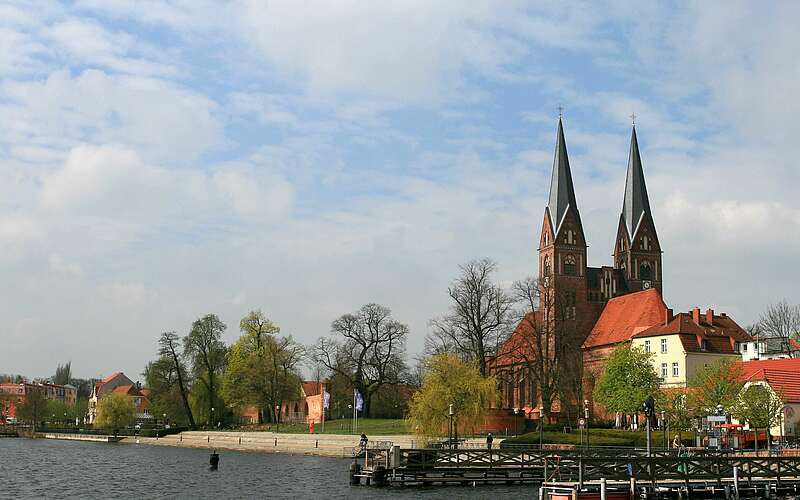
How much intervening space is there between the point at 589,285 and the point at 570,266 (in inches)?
136

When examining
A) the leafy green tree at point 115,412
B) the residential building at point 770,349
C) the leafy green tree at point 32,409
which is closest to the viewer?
the residential building at point 770,349

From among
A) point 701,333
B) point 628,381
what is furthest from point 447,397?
point 701,333

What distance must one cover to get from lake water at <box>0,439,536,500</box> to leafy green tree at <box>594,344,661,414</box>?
23146mm

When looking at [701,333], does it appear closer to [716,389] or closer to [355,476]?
[716,389]

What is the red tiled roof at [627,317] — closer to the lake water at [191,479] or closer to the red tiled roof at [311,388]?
the lake water at [191,479]

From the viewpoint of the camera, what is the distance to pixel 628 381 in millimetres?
75250

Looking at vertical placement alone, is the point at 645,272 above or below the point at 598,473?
above

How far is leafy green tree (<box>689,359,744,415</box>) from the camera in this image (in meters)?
64.0

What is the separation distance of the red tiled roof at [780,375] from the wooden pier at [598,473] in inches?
949

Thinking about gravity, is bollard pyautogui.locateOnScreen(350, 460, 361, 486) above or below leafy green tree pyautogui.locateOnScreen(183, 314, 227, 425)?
below

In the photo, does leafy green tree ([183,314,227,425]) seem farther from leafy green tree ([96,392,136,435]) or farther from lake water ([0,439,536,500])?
lake water ([0,439,536,500])

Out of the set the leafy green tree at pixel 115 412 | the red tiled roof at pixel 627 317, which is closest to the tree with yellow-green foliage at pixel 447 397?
the red tiled roof at pixel 627 317

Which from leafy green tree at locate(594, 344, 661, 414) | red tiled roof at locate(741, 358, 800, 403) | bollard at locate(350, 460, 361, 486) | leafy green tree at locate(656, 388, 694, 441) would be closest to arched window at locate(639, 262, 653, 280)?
leafy green tree at locate(594, 344, 661, 414)

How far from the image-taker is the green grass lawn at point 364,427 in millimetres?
82875
